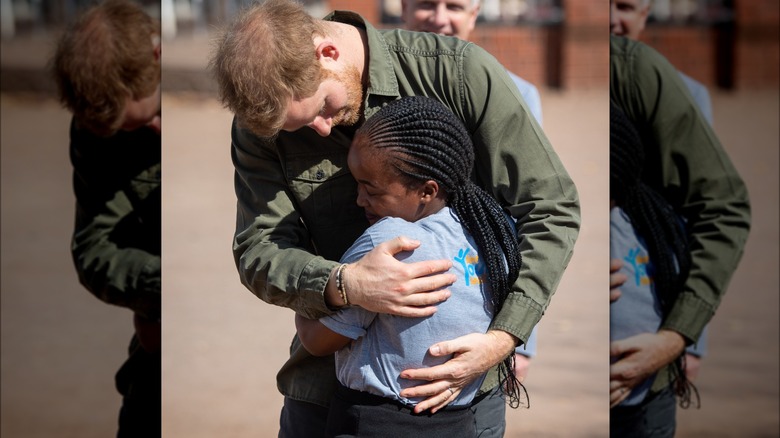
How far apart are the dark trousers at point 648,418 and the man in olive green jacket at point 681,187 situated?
0.17ft

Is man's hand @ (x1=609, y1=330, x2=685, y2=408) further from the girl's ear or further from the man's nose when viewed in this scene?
the man's nose

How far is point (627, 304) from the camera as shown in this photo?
247 cm

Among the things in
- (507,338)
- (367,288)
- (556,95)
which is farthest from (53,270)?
(556,95)

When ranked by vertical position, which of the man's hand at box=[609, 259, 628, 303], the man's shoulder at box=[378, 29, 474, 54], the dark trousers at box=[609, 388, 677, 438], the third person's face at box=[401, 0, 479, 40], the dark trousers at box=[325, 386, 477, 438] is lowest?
the dark trousers at box=[609, 388, 677, 438]

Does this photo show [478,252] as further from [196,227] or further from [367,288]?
[196,227]

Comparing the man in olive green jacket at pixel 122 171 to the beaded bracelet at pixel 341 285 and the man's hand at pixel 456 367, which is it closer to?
the beaded bracelet at pixel 341 285

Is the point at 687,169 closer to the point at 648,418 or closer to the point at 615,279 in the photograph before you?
the point at 615,279

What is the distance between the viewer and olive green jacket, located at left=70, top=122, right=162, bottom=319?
250cm

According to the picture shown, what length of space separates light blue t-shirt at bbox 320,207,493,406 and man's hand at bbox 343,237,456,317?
0.09ft

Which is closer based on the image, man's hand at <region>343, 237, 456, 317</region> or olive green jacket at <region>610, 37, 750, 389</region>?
man's hand at <region>343, 237, 456, 317</region>

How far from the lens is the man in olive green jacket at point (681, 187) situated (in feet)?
7.86

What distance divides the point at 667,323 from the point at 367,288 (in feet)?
3.03

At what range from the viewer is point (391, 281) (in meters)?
1.87

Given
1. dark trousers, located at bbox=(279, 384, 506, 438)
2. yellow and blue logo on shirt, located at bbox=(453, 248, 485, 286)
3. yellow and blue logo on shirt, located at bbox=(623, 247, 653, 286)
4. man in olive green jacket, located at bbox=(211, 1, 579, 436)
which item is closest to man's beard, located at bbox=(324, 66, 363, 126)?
man in olive green jacket, located at bbox=(211, 1, 579, 436)
